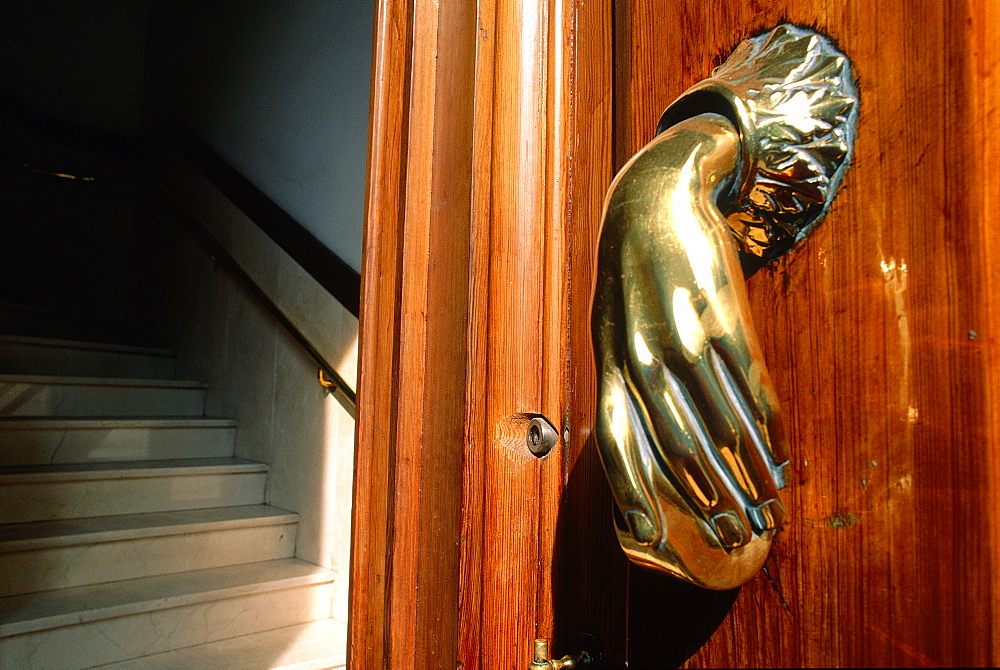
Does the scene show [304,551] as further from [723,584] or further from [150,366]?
[723,584]

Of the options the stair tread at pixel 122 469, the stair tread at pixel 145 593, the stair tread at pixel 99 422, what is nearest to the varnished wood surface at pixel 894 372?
the stair tread at pixel 145 593

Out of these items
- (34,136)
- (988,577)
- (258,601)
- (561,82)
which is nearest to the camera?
(988,577)

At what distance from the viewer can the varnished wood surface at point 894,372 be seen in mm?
163

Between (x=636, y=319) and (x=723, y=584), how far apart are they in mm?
78

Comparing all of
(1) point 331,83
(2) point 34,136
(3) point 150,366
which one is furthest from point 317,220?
(2) point 34,136

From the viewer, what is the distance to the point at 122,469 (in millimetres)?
1988

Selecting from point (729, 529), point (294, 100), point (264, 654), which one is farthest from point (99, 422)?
point (729, 529)

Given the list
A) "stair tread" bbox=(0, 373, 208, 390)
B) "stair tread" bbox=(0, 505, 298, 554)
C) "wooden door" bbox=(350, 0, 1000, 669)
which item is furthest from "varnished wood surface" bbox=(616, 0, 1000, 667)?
"stair tread" bbox=(0, 373, 208, 390)

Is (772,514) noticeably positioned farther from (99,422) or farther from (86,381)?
(86,381)

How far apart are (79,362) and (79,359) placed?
2cm

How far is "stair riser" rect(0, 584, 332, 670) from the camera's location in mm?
1445

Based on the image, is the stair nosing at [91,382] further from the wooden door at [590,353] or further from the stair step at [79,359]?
the wooden door at [590,353]

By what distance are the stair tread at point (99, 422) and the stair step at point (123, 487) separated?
0.13 meters

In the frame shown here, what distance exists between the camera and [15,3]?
3.58 meters
